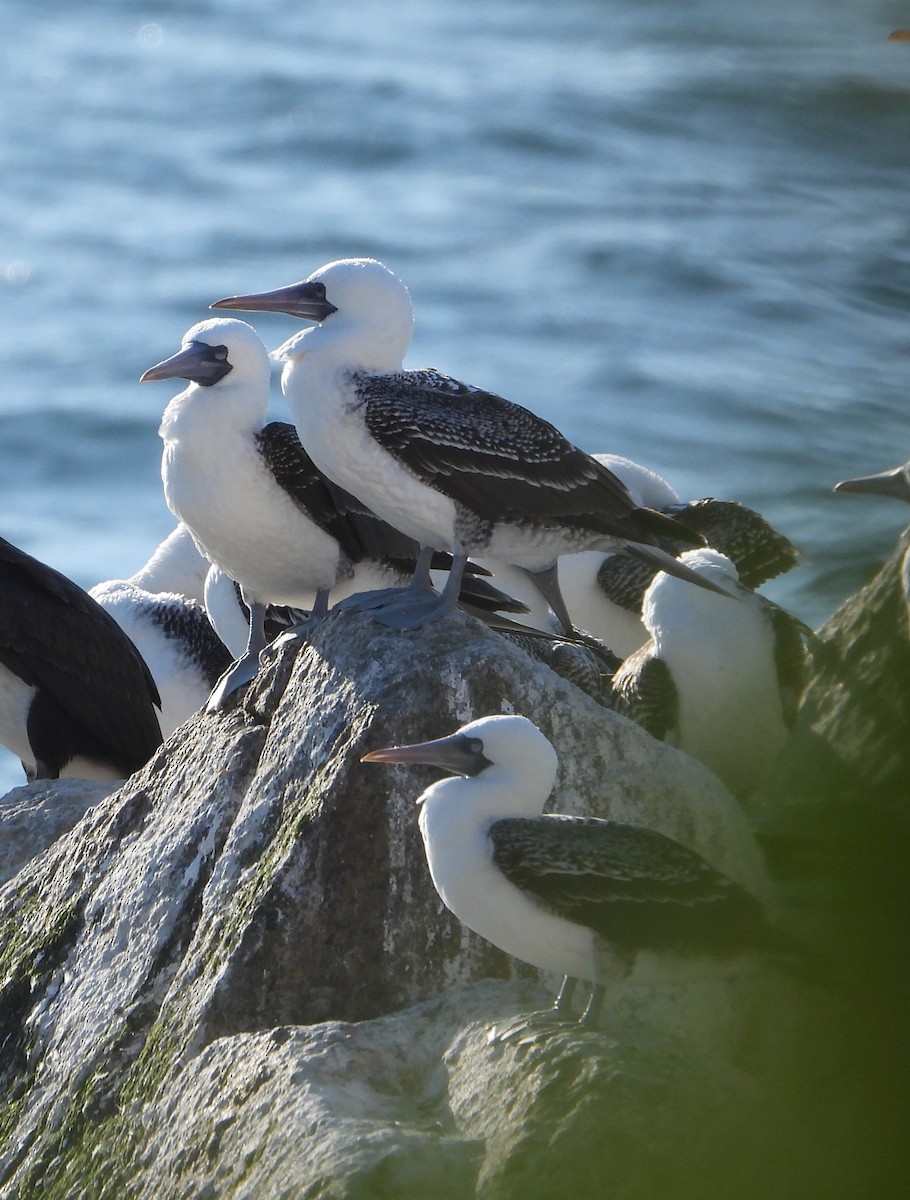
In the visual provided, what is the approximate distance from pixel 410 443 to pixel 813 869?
202 centimetres

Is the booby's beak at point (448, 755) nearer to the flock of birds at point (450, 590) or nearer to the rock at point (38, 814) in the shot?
the flock of birds at point (450, 590)

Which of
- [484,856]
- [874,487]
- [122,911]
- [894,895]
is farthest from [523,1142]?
[874,487]

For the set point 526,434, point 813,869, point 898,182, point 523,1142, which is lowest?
point 898,182

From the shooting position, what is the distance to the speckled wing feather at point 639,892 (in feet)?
16.4

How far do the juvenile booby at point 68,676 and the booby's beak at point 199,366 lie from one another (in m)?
1.96

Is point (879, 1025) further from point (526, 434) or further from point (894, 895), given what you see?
point (526, 434)

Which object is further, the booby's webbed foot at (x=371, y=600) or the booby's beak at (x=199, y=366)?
the booby's beak at (x=199, y=366)

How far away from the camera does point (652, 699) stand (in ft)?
27.1

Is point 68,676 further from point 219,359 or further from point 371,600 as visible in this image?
point 371,600

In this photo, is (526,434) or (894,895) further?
(526,434)

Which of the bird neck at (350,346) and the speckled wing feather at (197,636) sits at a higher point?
the bird neck at (350,346)

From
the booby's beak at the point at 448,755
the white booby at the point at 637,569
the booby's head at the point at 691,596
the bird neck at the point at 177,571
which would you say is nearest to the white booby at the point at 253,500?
the booby's head at the point at 691,596

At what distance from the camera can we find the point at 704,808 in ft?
20.8

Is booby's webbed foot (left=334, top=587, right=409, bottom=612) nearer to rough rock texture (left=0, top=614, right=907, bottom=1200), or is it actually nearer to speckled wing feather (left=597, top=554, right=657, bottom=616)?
rough rock texture (left=0, top=614, right=907, bottom=1200)
